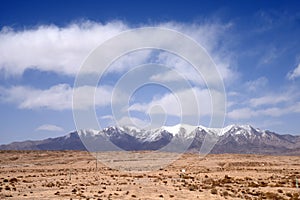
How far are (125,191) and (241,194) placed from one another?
1130 cm

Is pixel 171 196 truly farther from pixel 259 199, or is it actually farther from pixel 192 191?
pixel 259 199

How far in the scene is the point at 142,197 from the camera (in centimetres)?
3219

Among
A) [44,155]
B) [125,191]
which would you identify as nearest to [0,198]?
[125,191]

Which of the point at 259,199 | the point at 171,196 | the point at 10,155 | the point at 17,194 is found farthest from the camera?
the point at 10,155

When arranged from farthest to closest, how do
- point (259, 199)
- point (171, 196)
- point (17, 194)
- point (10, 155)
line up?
point (10, 155) < point (17, 194) < point (171, 196) < point (259, 199)

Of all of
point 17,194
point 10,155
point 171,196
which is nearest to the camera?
point 171,196

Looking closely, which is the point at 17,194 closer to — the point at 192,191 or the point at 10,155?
the point at 192,191

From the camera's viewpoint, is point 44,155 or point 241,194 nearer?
point 241,194

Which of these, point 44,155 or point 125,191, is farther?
point 44,155

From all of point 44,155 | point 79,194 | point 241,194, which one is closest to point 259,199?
point 241,194

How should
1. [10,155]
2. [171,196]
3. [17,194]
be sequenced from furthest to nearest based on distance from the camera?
[10,155] < [17,194] < [171,196]

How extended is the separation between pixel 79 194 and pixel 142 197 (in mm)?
5909

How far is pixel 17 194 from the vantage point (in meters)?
34.9

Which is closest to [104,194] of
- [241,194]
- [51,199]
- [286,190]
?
[51,199]
